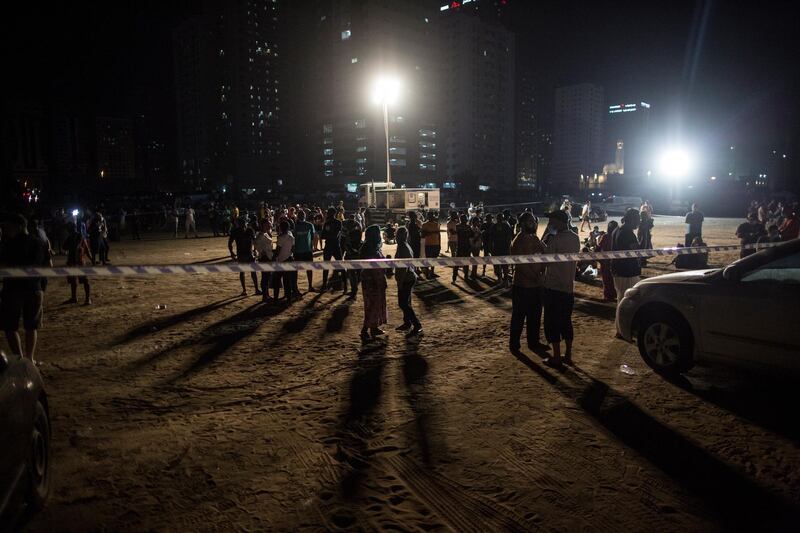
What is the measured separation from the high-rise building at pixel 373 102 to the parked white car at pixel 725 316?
12975 centimetres

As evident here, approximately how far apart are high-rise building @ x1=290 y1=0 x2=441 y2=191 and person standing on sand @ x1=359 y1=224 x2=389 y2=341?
128m

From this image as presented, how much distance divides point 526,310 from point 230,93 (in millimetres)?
159865

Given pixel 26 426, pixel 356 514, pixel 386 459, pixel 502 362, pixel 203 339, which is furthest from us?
pixel 203 339

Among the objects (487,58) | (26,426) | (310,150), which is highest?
Result: (487,58)

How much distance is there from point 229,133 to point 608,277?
507 feet

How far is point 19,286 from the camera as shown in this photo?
5.71 m

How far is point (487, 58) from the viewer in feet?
481

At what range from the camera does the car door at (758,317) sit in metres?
4.85

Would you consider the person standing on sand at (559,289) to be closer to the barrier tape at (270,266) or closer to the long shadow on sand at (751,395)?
the barrier tape at (270,266)

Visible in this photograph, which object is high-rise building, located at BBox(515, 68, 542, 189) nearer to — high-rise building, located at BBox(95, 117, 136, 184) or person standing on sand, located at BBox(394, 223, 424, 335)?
high-rise building, located at BBox(95, 117, 136, 184)

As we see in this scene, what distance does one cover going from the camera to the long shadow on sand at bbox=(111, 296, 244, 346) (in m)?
8.08

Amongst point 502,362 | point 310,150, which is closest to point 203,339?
point 502,362

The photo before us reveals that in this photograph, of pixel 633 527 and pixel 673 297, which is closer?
pixel 633 527

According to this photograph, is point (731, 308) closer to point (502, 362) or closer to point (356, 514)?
point (502, 362)
